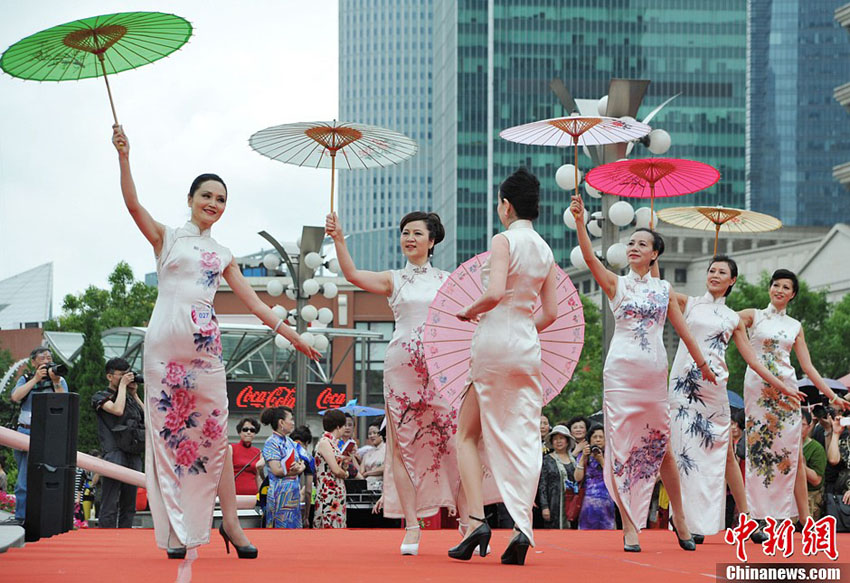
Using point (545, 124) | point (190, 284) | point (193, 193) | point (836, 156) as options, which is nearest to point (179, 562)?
point (190, 284)

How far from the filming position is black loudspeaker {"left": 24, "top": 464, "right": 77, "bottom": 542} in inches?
317

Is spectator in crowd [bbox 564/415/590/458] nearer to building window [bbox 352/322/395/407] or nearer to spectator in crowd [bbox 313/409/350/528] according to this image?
spectator in crowd [bbox 313/409/350/528]

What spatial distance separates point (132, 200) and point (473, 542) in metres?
2.59

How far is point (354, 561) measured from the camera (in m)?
6.72

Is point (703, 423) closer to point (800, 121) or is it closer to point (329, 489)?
point (329, 489)

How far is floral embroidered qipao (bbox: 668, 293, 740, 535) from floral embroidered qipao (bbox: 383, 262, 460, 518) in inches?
74.4

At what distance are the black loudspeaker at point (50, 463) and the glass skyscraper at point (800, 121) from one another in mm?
145574

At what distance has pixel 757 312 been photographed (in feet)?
33.9

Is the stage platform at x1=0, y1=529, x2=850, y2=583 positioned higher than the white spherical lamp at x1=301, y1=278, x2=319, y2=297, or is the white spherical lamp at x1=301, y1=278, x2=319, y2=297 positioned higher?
the white spherical lamp at x1=301, y1=278, x2=319, y2=297

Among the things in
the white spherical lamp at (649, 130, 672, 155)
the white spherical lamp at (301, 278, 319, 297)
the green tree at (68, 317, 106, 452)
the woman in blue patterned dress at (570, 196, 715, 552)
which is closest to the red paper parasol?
the woman in blue patterned dress at (570, 196, 715, 552)

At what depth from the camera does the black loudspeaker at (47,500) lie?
805 centimetres

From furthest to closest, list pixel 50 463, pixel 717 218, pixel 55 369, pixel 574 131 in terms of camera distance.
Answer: pixel 55 369 < pixel 717 218 < pixel 574 131 < pixel 50 463

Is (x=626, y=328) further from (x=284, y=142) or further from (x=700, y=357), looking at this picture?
(x=284, y=142)

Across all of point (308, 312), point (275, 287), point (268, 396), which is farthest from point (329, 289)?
point (268, 396)
